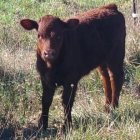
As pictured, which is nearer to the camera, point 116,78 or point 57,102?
point 57,102

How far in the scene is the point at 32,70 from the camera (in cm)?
777

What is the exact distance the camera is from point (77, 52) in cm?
659

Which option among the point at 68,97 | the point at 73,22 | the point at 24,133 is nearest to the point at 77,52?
the point at 73,22

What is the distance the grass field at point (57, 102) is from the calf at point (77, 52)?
0.22 m

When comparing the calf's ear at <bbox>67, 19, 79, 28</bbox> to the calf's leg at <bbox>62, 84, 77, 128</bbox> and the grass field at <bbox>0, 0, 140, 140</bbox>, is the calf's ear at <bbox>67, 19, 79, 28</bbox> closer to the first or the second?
the calf's leg at <bbox>62, 84, 77, 128</bbox>

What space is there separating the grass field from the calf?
0.72 ft

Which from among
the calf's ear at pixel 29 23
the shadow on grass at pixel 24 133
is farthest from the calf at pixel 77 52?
the shadow on grass at pixel 24 133

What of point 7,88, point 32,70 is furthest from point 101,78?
point 7,88

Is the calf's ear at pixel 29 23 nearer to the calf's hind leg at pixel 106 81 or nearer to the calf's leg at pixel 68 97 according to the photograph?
the calf's leg at pixel 68 97

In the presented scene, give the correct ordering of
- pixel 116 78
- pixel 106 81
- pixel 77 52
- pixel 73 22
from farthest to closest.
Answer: pixel 106 81
pixel 116 78
pixel 77 52
pixel 73 22

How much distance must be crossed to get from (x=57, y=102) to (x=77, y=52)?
0.94 m

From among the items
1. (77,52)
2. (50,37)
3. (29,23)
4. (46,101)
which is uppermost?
(29,23)

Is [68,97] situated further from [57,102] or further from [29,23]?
[29,23]

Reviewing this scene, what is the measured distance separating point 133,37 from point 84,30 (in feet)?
7.24
